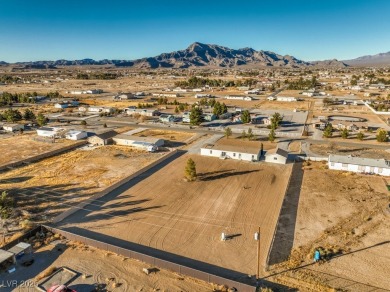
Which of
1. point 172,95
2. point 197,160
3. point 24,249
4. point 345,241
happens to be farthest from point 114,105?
point 345,241

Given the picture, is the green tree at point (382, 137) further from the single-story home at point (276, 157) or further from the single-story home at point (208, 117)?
the single-story home at point (208, 117)

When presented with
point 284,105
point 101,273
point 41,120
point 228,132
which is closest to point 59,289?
point 101,273

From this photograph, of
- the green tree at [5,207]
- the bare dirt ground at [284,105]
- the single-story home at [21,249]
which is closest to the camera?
the single-story home at [21,249]

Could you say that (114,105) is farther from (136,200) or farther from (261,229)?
(261,229)

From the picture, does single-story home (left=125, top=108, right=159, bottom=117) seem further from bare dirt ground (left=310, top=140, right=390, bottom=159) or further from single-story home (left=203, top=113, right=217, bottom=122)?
bare dirt ground (left=310, top=140, right=390, bottom=159)

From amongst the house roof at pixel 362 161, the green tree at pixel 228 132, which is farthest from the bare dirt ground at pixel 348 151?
the green tree at pixel 228 132

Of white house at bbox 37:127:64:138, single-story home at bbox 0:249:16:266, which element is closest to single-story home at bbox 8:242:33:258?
single-story home at bbox 0:249:16:266
